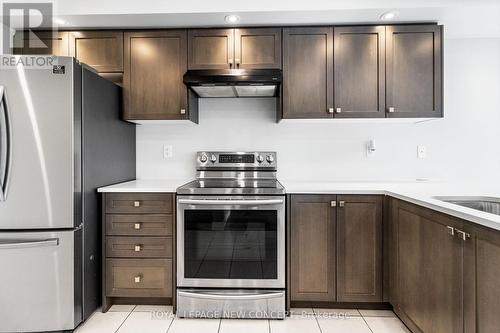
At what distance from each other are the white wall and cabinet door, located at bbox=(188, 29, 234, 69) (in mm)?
406

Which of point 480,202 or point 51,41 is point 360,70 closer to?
point 480,202

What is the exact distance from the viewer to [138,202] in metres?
2.06

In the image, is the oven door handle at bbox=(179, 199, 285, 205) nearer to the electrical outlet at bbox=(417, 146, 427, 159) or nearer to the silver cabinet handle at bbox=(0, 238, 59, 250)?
the silver cabinet handle at bbox=(0, 238, 59, 250)

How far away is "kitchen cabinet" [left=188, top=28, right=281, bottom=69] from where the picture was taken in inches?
90.3

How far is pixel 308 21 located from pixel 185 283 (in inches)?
83.0

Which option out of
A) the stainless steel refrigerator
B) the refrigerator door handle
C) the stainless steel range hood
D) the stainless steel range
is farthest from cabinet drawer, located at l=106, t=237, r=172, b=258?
the stainless steel range hood

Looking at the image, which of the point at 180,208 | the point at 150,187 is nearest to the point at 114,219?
the point at 150,187

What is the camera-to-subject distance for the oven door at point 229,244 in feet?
6.58

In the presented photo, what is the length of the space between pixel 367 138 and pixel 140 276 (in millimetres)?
2177

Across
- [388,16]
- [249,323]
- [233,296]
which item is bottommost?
[249,323]

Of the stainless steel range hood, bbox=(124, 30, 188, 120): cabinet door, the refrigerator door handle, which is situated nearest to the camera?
the refrigerator door handle

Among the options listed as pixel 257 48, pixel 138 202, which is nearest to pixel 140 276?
pixel 138 202

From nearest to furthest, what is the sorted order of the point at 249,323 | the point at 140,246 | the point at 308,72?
the point at 249,323 → the point at 140,246 → the point at 308,72

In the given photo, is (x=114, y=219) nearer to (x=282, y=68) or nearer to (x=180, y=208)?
(x=180, y=208)
